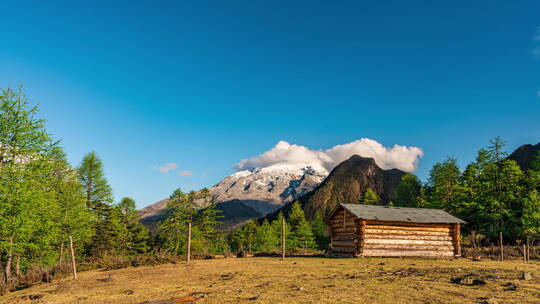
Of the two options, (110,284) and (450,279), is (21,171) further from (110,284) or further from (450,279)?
(450,279)

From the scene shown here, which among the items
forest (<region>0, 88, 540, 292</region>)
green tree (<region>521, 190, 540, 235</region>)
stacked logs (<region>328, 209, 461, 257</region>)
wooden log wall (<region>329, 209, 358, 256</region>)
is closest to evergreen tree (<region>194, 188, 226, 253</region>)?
forest (<region>0, 88, 540, 292</region>)

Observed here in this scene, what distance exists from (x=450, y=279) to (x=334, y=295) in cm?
602

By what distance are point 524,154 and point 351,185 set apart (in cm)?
7841

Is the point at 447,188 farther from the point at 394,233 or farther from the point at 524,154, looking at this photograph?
the point at 524,154

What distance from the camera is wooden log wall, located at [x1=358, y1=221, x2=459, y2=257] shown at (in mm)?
23828

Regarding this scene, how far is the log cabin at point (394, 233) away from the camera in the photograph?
23.7 m

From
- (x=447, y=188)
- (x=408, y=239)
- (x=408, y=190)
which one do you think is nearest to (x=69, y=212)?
(x=408, y=239)

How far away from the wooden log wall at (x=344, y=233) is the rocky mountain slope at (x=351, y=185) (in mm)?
110674

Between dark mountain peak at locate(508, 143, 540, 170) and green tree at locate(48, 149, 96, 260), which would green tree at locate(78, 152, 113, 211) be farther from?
dark mountain peak at locate(508, 143, 540, 170)

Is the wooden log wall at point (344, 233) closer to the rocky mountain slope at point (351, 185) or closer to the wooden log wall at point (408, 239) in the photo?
the wooden log wall at point (408, 239)

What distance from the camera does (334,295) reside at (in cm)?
889

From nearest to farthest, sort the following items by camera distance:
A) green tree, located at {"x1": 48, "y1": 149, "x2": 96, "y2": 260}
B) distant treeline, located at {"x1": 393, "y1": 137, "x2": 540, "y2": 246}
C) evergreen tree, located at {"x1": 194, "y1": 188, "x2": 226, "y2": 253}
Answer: green tree, located at {"x1": 48, "y1": 149, "x2": 96, "y2": 260}
distant treeline, located at {"x1": 393, "y1": 137, "x2": 540, "y2": 246}
evergreen tree, located at {"x1": 194, "y1": 188, "x2": 226, "y2": 253}

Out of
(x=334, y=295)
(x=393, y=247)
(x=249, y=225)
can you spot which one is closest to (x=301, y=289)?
(x=334, y=295)

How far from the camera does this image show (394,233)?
24.5 metres
